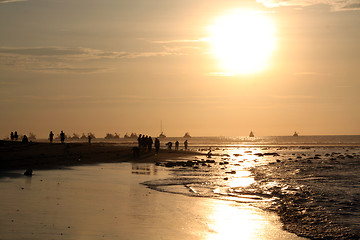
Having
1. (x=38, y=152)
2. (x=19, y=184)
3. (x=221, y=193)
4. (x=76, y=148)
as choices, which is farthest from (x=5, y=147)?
(x=221, y=193)

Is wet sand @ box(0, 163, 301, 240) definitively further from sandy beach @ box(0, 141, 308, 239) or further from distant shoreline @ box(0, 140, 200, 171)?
distant shoreline @ box(0, 140, 200, 171)

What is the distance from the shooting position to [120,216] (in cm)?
1862

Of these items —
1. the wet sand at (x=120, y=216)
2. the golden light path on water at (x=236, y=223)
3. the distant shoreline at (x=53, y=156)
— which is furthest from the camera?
the distant shoreline at (x=53, y=156)

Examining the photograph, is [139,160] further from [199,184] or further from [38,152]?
[199,184]

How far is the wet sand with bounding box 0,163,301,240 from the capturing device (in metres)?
15.5

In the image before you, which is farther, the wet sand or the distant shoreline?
the distant shoreline

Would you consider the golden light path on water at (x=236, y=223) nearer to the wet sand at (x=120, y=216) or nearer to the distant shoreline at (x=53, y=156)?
the wet sand at (x=120, y=216)

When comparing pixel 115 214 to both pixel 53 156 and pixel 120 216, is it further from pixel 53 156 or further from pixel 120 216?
pixel 53 156

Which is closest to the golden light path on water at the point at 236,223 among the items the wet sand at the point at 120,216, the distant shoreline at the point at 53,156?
the wet sand at the point at 120,216

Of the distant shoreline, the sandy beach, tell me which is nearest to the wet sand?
the sandy beach

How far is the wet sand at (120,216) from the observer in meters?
15.5

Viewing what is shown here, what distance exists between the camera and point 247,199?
82.5ft

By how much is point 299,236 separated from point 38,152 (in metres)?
45.7

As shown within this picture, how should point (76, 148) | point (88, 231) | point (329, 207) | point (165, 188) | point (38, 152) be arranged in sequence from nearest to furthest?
1. point (88, 231)
2. point (329, 207)
3. point (165, 188)
4. point (38, 152)
5. point (76, 148)
